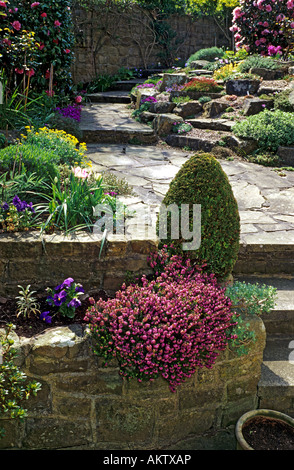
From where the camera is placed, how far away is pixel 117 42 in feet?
41.2

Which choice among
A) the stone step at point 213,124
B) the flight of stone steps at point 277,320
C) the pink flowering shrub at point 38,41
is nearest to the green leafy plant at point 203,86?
the stone step at point 213,124

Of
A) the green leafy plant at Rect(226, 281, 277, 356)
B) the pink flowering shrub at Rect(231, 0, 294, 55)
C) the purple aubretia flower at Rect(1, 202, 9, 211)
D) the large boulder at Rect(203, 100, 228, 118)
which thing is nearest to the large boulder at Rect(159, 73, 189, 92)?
the large boulder at Rect(203, 100, 228, 118)

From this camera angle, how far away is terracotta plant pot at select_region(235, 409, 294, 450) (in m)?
2.77

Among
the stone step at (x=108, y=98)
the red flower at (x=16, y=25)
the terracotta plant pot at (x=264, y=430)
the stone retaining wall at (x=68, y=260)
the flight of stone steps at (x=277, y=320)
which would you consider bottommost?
the terracotta plant pot at (x=264, y=430)

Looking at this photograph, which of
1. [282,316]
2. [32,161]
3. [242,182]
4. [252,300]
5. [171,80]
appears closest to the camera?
[252,300]

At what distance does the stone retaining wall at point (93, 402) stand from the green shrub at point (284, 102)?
5754 millimetres

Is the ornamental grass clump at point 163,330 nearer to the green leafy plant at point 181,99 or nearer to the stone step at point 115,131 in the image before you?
the stone step at point 115,131

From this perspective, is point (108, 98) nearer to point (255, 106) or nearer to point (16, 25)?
point (255, 106)

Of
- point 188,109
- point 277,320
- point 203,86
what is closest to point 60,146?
point 277,320

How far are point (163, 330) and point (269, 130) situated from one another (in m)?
5.06

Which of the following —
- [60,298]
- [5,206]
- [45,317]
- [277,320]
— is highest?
[5,206]

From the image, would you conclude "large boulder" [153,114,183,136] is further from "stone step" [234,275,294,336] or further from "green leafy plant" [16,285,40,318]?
"green leafy plant" [16,285,40,318]

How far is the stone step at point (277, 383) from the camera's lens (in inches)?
126
